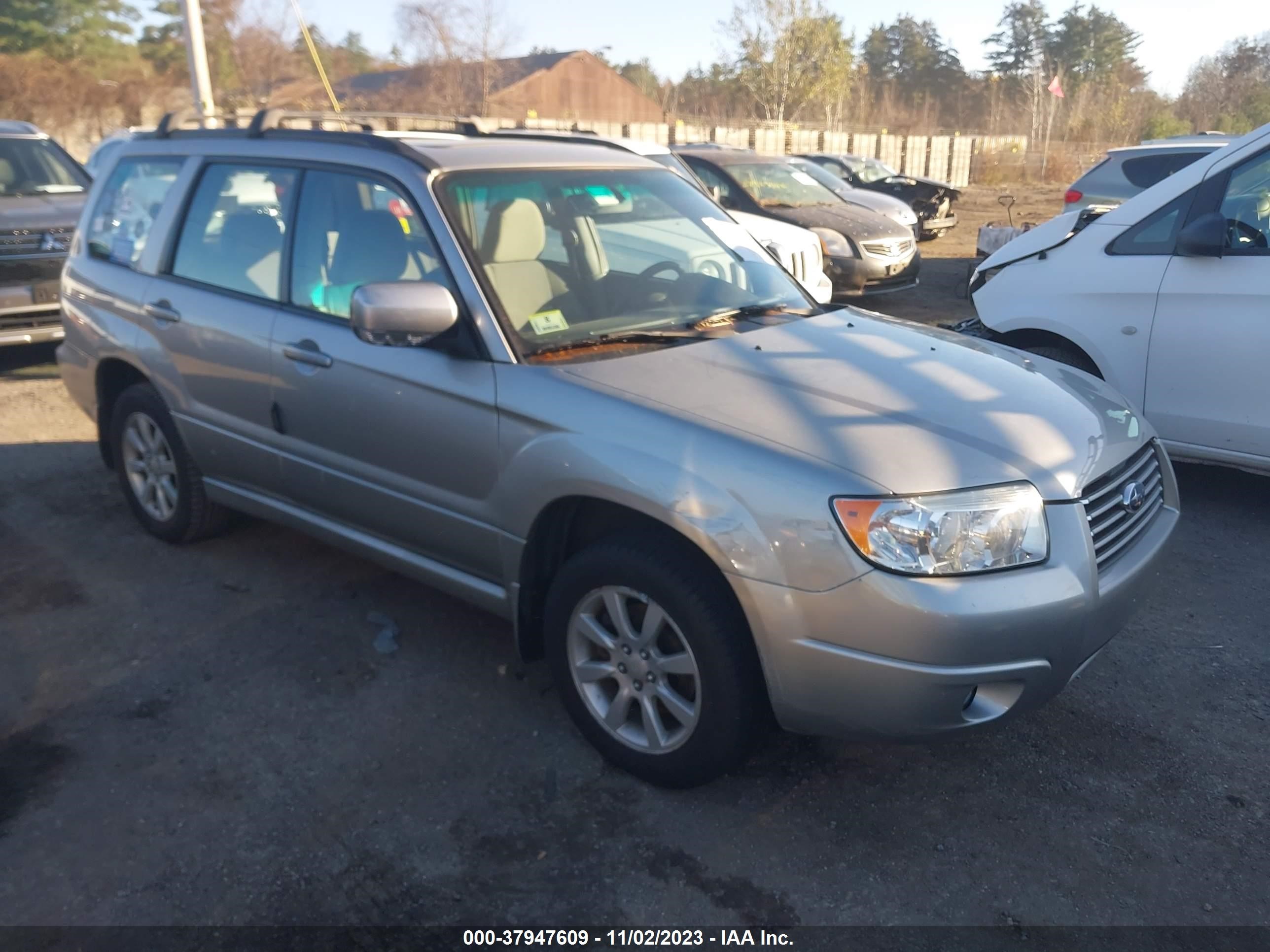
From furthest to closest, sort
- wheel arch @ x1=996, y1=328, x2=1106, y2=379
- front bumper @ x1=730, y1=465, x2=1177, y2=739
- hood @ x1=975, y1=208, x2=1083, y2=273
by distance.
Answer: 1. hood @ x1=975, y1=208, x2=1083, y2=273
2. wheel arch @ x1=996, y1=328, x2=1106, y2=379
3. front bumper @ x1=730, y1=465, x2=1177, y2=739

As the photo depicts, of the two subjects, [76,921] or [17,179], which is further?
[17,179]

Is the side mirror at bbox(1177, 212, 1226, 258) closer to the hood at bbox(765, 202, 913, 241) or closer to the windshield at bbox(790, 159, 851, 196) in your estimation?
the hood at bbox(765, 202, 913, 241)

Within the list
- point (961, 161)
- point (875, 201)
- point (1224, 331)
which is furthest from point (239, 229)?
point (961, 161)

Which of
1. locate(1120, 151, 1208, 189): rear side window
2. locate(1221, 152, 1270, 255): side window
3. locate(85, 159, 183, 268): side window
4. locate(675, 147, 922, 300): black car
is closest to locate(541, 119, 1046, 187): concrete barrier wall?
locate(675, 147, 922, 300): black car

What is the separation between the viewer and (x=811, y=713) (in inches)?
109

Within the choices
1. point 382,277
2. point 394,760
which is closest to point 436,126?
point 382,277

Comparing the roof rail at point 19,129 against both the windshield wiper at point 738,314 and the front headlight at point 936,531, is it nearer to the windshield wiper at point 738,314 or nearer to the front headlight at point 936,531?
the windshield wiper at point 738,314

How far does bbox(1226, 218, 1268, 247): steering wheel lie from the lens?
4.89 metres

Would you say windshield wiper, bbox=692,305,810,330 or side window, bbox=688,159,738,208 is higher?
side window, bbox=688,159,738,208

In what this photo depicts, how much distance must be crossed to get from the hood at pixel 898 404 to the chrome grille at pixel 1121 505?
0.05 meters

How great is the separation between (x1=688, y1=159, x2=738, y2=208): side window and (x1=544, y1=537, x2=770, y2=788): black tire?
905 cm

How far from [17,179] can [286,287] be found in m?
6.78

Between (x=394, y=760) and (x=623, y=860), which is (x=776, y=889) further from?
(x=394, y=760)

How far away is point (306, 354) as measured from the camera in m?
3.79
